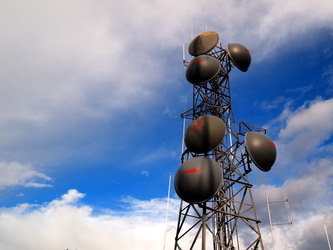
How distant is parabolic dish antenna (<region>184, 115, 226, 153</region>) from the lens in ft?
52.5

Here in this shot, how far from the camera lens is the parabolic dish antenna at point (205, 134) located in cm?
1600

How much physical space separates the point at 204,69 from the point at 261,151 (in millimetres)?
7679

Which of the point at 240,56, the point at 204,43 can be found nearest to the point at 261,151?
the point at 240,56

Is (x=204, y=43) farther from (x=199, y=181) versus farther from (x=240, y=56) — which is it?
(x=199, y=181)

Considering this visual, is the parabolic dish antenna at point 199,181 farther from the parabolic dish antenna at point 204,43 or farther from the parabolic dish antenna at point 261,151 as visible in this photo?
the parabolic dish antenna at point 204,43

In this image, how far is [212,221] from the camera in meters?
17.3

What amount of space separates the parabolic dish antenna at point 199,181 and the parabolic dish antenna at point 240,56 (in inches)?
424

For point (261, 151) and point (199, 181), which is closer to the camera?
point (199, 181)

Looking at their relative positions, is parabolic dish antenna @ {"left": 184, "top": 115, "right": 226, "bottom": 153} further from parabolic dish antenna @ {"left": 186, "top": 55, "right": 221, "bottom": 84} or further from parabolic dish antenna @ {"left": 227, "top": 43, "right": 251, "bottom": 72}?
parabolic dish antenna @ {"left": 227, "top": 43, "right": 251, "bottom": 72}

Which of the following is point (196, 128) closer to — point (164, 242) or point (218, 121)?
point (218, 121)

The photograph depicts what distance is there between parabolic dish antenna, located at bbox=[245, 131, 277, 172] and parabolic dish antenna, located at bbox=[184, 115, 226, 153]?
2.18 metres

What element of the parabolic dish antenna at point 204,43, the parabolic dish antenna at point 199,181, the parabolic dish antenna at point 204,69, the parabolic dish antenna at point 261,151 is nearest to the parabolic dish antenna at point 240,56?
the parabolic dish antenna at point 204,43

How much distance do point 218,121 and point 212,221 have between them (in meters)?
7.08

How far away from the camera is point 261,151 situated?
1636 cm
